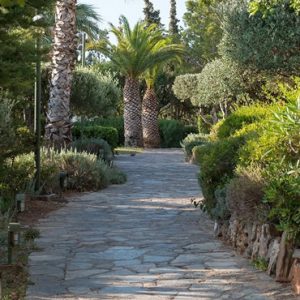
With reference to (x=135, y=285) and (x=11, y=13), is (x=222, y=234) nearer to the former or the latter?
(x=135, y=285)

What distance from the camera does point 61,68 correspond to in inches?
633

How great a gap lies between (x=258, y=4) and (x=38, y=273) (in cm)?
764

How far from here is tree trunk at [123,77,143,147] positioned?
36000 millimetres

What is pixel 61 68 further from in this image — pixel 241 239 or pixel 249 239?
pixel 249 239

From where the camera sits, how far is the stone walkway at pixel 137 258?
5984 millimetres

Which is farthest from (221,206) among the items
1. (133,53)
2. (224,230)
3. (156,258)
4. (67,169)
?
(133,53)

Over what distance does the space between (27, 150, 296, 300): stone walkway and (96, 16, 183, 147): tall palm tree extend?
22.7m

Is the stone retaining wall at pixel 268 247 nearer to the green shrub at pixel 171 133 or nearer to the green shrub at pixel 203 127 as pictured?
the green shrub at pixel 203 127

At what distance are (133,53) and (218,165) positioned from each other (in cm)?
2598

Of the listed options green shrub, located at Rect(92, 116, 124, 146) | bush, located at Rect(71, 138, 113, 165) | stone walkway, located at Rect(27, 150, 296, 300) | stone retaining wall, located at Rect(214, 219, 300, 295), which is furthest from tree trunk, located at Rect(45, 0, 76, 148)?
green shrub, located at Rect(92, 116, 124, 146)

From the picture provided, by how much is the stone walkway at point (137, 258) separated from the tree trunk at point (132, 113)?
77.3 ft

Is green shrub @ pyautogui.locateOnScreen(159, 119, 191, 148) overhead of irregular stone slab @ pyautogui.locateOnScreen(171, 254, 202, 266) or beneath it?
overhead

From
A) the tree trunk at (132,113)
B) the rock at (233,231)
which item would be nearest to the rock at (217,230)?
the rock at (233,231)

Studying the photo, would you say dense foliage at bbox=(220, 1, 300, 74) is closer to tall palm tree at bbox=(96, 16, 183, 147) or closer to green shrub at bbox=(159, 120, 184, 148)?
tall palm tree at bbox=(96, 16, 183, 147)
